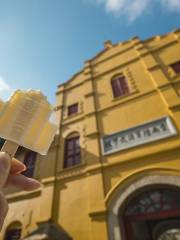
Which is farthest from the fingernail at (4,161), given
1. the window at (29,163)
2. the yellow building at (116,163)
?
the window at (29,163)

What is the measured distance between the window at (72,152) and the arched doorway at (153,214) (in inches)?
126

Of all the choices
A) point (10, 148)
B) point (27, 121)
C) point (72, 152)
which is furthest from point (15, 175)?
point (72, 152)

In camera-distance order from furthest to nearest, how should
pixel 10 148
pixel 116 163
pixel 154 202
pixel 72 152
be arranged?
pixel 72 152
pixel 116 163
pixel 154 202
pixel 10 148

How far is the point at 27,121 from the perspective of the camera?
1551 millimetres

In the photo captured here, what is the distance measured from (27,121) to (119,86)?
368 inches

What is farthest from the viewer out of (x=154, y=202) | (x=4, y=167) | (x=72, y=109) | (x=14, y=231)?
(x=72, y=109)

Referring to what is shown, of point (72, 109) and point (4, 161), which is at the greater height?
point (72, 109)

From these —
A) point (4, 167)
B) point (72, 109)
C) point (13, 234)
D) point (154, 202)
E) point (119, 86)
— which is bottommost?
point (4, 167)

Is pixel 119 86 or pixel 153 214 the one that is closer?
pixel 153 214

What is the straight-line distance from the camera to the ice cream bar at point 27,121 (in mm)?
1451

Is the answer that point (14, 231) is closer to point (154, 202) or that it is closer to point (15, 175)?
point (154, 202)

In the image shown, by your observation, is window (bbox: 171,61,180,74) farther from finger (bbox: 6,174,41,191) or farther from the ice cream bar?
finger (bbox: 6,174,41,191)

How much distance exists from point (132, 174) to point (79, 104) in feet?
19.2

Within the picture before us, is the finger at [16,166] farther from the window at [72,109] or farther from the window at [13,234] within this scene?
the window at [72,109]
